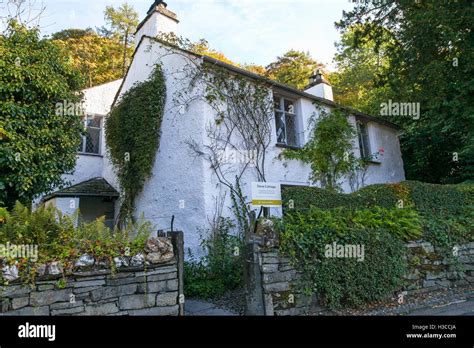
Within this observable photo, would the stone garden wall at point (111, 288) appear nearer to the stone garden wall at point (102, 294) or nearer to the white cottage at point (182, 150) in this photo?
the stone garden wall at point (102, 294)

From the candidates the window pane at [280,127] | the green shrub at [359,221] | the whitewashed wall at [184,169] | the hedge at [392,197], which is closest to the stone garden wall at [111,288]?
the green shrub at [359,221]

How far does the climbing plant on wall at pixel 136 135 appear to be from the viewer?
31.8 ft

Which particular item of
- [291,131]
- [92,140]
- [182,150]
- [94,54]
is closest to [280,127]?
[291,131]

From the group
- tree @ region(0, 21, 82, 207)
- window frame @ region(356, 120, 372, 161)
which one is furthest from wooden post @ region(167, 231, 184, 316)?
window frame @ region(356, 120, 372, 161)

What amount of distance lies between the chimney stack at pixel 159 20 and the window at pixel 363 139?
27.5 ft

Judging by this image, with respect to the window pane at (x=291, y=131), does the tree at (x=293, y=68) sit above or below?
above

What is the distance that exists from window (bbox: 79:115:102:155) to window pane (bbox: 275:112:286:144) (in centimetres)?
784

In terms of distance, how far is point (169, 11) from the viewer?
35.7ft

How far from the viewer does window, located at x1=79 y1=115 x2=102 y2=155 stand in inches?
519

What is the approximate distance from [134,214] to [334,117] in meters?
7.72

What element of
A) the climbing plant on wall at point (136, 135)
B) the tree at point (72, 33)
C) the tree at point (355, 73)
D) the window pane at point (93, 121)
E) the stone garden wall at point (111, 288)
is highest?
the tree at point (72, 33)

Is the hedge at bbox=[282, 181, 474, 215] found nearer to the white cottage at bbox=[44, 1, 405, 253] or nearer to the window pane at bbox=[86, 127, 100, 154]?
the white cottage at bbox=[44, 1, 405, 253]

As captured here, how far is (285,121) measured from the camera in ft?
35.4

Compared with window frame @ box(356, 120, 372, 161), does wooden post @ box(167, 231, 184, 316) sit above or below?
below
